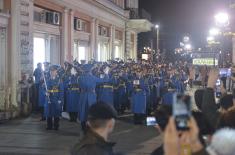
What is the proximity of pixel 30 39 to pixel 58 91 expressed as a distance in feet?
17.0

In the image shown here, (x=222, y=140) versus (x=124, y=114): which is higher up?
(x=222, y=140)

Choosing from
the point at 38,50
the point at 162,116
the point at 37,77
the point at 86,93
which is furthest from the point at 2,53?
the point at 162,116

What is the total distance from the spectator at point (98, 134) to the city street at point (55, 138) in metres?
7.36

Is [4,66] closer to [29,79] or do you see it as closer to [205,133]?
[29,79]

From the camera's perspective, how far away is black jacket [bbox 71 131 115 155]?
411 centimetres

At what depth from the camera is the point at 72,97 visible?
56.6 feet

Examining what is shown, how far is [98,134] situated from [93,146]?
0.36 ft

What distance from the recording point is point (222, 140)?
3.38m

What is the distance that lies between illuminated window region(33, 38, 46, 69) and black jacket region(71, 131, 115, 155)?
58.5ft

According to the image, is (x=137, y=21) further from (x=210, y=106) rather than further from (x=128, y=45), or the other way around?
(x=210, y=106)

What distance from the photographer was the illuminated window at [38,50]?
21875mm

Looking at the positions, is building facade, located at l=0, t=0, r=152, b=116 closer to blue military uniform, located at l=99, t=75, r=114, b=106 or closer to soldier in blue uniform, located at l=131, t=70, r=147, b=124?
blue military uniform, located at l=99, t=75, r=114, b=106

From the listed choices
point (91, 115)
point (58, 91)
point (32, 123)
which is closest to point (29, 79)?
point (32, 123)

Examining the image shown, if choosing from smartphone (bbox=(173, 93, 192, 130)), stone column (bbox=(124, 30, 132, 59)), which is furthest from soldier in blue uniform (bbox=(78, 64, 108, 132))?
stone column (bbox=(124, 30, 132, 59))
